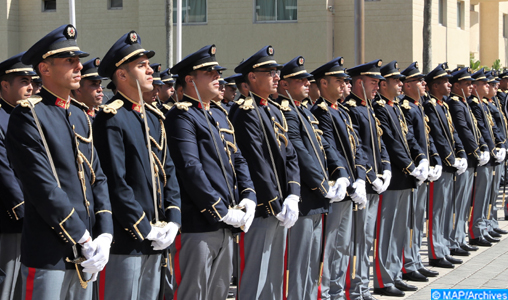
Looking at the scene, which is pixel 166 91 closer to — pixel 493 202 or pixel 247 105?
pixel 247 105

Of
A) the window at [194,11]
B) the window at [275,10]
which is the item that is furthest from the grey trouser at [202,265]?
the window at [194,11]

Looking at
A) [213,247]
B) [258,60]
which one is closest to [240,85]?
[258,60]

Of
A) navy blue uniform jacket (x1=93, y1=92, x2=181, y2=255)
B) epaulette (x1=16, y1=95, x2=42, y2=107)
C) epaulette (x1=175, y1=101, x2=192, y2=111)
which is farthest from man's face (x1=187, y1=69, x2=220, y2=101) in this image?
epaulette (x1=16, y1=95, x2=42, y2=107)

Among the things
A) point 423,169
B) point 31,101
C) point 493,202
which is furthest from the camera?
point 493,202

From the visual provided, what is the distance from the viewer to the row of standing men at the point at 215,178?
3.81 m

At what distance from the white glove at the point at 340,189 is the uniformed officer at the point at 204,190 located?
1157mm

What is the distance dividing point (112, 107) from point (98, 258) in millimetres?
969

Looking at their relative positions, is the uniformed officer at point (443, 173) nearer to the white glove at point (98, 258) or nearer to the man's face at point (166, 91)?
the man's face at point (166, 91)

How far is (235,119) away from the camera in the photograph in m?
5.50

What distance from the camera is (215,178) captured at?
16.0ft

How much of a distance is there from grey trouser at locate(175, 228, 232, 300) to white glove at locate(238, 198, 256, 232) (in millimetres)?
154

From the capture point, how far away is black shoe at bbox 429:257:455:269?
8.23 metres

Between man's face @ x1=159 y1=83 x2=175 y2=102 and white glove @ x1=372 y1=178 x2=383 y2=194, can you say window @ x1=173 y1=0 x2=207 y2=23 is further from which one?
white glove @ x1=372 y1=178 x2=383 y2=194

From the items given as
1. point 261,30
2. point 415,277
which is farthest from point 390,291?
point 261,30
